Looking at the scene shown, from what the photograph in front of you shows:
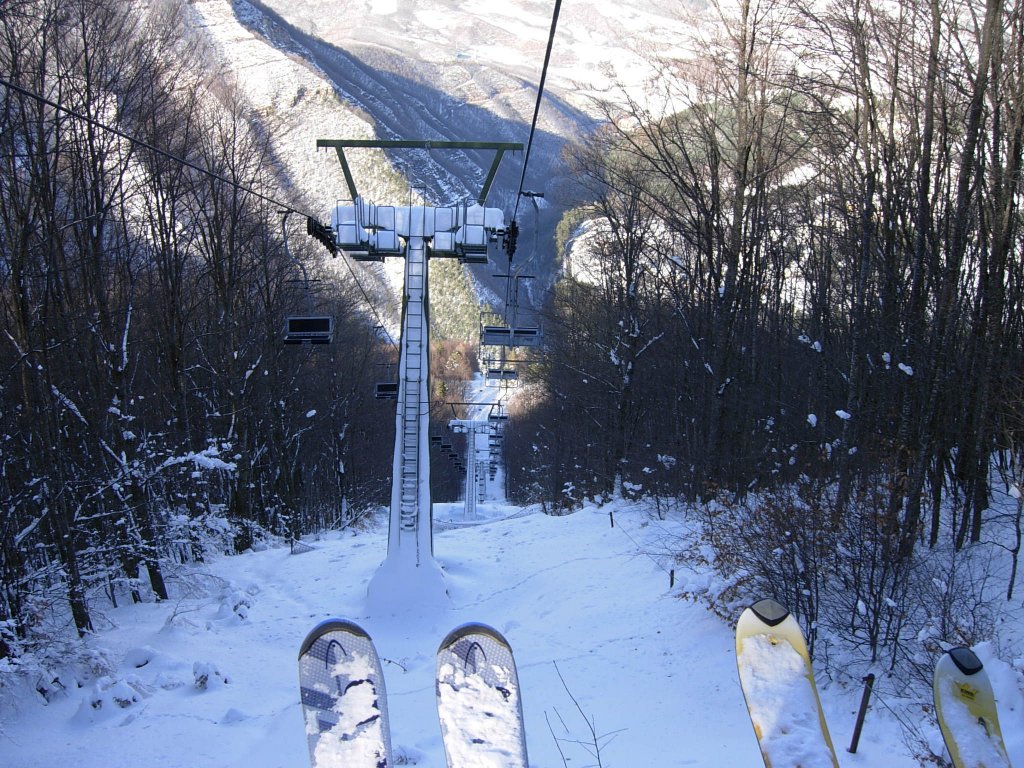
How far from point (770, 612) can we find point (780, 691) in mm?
423

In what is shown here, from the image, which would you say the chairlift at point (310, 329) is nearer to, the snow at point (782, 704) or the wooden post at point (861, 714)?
the snow at point (782, 704)

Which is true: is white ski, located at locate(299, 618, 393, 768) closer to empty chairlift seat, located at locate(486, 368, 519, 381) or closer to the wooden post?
the wooden post

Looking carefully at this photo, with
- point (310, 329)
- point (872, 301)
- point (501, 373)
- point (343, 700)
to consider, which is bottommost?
point (343, 700)

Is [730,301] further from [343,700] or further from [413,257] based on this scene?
[343,700]

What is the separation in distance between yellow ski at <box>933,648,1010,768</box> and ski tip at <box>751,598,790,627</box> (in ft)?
2.61

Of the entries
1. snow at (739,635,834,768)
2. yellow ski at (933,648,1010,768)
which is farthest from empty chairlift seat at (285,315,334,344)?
yellow ski at (933,648,1010,768)

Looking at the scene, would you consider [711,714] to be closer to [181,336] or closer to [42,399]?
[42,399]

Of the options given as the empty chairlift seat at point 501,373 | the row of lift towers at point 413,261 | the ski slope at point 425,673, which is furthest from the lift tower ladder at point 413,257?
the empty chairlift seat at point 501,373

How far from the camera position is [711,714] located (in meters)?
5.59

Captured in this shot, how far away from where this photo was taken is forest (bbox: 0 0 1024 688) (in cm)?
620

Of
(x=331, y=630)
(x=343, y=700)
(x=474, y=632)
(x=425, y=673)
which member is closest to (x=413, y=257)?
(x=425, y=673)

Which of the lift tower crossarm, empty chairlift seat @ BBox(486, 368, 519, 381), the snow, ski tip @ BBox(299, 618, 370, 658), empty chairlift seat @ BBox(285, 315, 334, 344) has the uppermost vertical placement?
the lift tower crossarm

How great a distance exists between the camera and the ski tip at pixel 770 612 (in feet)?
13.4

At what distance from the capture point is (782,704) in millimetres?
3918
